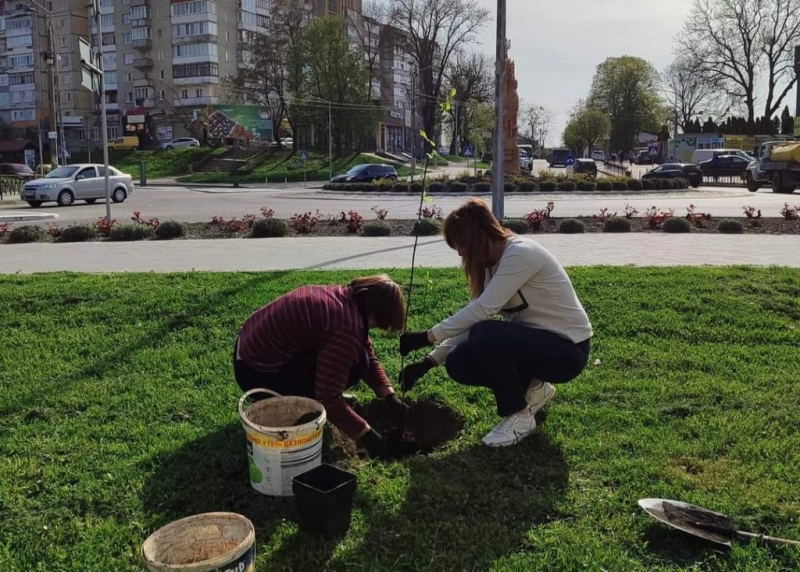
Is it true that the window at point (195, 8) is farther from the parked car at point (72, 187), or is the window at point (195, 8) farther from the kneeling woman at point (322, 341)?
the kneeling woman at point (322, 341)

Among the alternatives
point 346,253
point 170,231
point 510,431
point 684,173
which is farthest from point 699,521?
point 684,173

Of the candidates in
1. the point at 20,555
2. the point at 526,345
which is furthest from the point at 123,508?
the point at 526,345

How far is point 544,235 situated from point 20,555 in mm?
11037

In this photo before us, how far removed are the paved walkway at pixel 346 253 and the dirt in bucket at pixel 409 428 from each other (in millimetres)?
4640

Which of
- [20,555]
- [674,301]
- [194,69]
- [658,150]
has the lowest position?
[20,555]

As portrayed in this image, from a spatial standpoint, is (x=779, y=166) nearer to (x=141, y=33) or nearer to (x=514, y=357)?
(x=514, y=357)

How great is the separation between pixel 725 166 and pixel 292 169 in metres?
32.5

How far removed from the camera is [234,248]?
11.1 metres

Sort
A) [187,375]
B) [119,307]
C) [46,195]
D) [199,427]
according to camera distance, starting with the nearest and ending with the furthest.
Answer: [199,427]
[187,375]
[119,307]
[46,195]

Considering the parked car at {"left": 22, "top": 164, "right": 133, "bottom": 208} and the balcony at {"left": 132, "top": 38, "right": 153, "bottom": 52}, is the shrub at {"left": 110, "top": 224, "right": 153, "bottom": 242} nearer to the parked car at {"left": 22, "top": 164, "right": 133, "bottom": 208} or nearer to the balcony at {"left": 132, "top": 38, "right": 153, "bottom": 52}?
the parked car at {"left": 22, "top": 164, "right": 133, "bottom": 208}

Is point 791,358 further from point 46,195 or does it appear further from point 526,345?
point 46,195

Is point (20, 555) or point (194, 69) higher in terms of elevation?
point (194, 69)

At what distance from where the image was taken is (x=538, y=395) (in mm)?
4004

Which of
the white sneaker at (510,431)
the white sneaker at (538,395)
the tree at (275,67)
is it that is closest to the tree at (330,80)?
the tree at (275,67)
